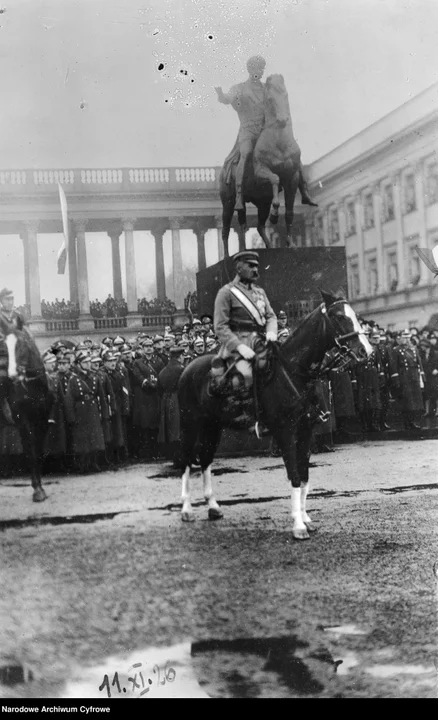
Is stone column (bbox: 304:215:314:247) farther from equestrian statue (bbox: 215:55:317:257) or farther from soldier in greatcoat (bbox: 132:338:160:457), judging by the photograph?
soldier in greatcoat (bbox: 132:338:160:457)

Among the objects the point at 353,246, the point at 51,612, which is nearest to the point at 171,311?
the point at 353,246

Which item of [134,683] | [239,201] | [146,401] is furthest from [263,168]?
[134,683]

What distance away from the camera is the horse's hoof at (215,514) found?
712 centimetres

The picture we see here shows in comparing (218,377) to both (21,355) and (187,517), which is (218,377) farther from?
(21,355)

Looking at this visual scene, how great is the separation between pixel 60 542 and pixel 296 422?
243 cm

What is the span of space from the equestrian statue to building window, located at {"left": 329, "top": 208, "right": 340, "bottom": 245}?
1220 millimetres

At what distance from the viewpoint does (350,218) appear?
1088cm

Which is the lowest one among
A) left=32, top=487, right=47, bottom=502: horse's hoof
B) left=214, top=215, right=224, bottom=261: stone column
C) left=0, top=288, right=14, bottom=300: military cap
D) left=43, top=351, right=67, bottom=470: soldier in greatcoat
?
left=32, top=487, right=47, bottom=502: horse's hoof

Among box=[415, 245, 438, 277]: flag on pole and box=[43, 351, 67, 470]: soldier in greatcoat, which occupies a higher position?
box=[415, 245, 438, 277]: flag on pole

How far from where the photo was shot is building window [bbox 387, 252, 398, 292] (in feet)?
38.8

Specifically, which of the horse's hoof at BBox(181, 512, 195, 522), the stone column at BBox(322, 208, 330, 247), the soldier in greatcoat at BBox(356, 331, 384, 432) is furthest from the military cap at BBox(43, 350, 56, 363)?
the stone column at BBox(322, 208, 330, 247)

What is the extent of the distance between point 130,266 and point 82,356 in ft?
6.60

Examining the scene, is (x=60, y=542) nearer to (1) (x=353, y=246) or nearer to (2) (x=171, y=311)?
(2) (x=171, y=311)

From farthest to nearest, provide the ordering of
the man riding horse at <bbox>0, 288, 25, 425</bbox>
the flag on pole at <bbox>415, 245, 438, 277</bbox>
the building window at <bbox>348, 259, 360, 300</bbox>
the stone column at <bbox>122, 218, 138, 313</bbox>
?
1. the building window at <bbox>348, 259, 360, 300</bbox>
2. the stone column at <bbox>122, 218, 138, 313</bbox>
3. the flag on pole at <bbox>415, 245, 438, 277</bbox>
4. the man riding horse at <bbox>0, 288, 25, 425</bbox>
